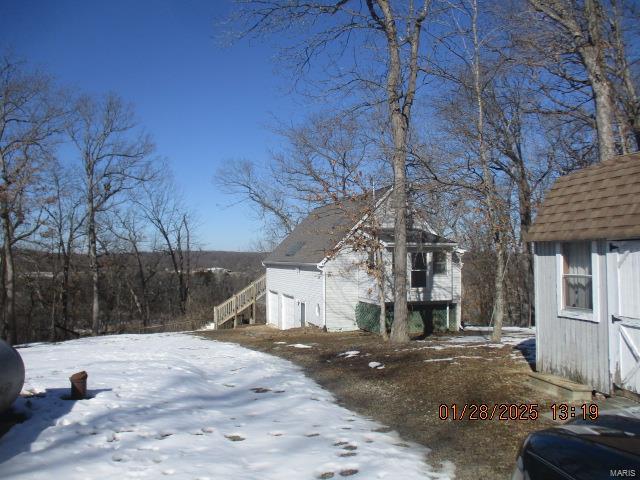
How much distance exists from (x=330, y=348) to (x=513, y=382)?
7.37 metres

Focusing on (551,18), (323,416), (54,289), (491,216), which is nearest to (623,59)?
(551,18)


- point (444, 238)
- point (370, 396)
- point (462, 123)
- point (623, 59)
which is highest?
point (623, 59)

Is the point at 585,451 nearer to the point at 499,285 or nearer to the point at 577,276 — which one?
the point at 577,276

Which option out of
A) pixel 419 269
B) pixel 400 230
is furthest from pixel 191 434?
pixel 419 269

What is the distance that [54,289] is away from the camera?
38250mm

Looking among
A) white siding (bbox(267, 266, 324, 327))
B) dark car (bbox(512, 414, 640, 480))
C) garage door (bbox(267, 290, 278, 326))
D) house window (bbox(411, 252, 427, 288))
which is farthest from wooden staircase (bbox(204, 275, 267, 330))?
dark car (bbox(512, 414, 640, 480))

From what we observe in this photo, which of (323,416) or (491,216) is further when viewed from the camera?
(491,216)

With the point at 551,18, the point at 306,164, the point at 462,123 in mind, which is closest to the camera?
the point at 551,18

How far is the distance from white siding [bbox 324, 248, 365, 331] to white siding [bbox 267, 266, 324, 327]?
45cm

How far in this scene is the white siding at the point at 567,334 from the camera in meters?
7.62

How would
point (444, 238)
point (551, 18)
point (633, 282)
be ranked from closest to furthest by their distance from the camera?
1. point (633, 282)
2. point (551, 18)
3. point (444, 238)

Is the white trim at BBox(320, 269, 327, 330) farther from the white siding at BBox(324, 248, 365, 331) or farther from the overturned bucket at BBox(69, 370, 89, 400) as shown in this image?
the overturned bucket at BBox(69, 370, 89, 400)

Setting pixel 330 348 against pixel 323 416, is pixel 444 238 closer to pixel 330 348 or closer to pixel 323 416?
pixel 330 348

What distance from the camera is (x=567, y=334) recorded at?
8.41 metres
